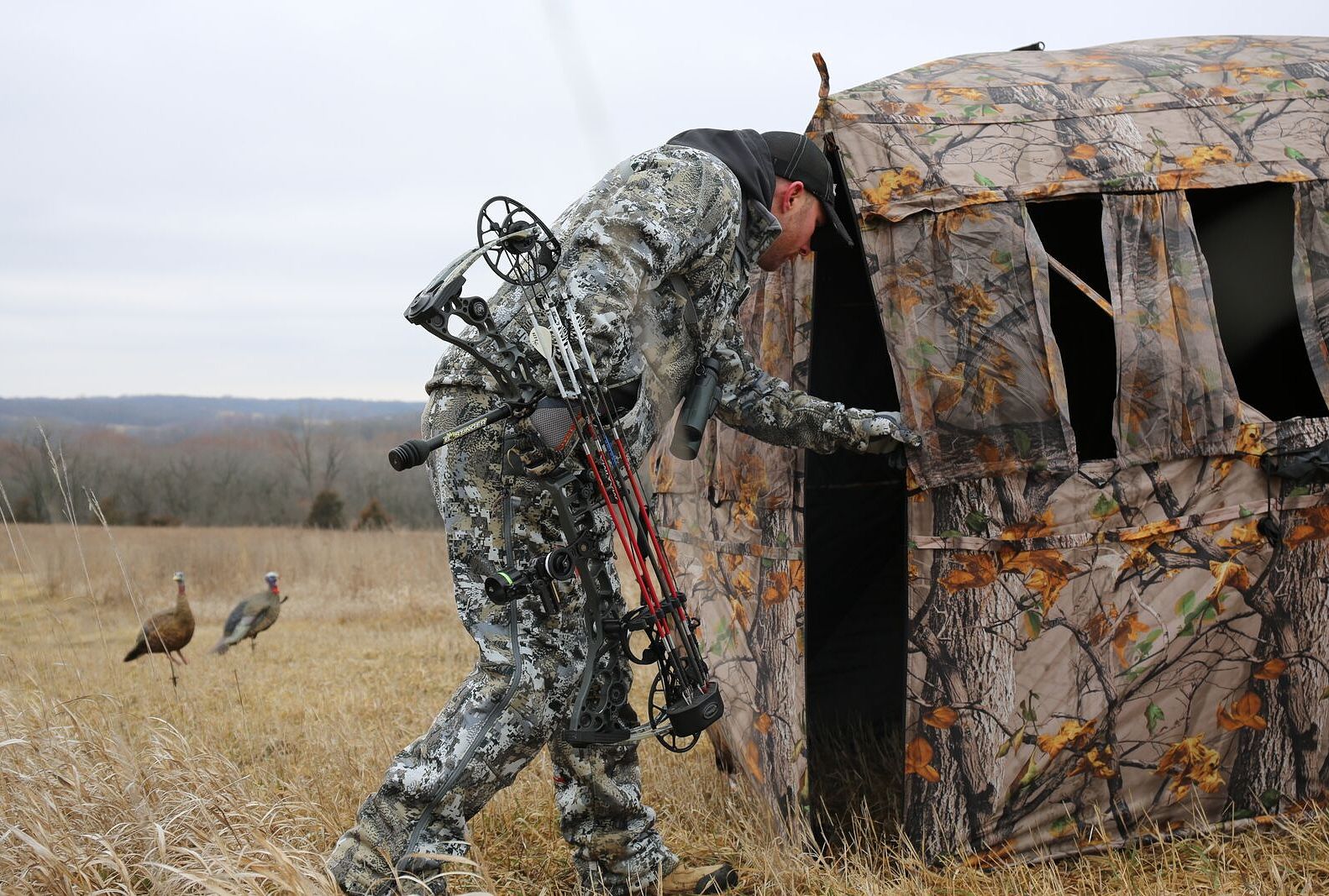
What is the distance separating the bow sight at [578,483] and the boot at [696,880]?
0.65m

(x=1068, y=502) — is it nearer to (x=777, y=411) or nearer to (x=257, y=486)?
(x=777, y=411)

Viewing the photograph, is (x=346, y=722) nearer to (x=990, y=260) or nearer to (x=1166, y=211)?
(x=990, y=260)

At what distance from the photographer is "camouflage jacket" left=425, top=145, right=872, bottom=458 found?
2895 millimetres

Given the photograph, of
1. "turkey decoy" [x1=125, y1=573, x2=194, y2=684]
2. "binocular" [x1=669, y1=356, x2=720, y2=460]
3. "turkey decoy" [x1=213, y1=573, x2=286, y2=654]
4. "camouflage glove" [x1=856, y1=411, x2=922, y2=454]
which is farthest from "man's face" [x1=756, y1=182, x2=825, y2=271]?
"turkey decoy" [x1=213, y1=573, x2=286, y2=654]

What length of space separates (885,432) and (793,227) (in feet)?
2.22

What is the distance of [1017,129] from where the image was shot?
12.2 feet

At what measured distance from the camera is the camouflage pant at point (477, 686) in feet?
9.32

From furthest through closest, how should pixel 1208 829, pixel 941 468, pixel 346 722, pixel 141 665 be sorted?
pixel 141 665
pixel 346 722
pixel 1208 829
pixel 941 468

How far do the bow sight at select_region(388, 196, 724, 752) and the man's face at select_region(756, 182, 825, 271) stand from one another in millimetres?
772

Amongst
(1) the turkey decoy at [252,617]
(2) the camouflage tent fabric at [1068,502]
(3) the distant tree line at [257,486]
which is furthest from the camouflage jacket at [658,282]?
(3) the distant tree line at [257,486]

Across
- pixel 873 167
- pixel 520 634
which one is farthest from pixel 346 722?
pixel 873 167

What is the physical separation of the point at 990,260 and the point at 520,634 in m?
1.82

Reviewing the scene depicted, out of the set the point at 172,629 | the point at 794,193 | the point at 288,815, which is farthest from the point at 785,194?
the point at 172,629

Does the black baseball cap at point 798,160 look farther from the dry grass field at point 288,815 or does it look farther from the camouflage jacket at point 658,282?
the dry grass field at point 288,815
